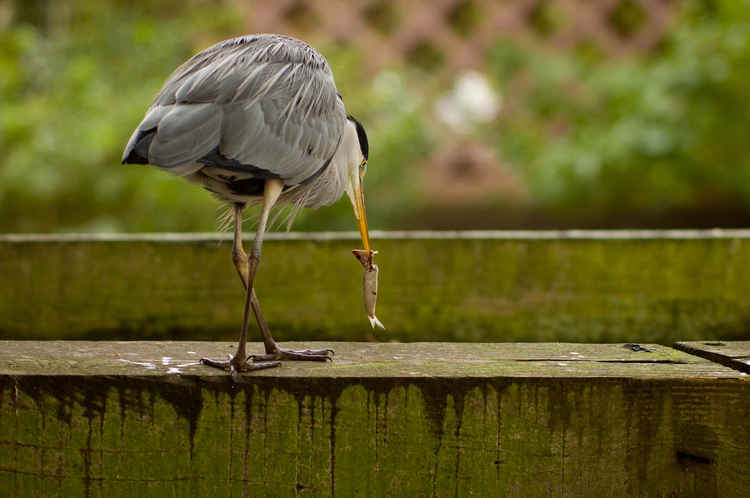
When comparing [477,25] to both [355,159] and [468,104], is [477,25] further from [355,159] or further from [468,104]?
[355,159]

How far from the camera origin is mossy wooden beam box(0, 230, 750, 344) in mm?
1835

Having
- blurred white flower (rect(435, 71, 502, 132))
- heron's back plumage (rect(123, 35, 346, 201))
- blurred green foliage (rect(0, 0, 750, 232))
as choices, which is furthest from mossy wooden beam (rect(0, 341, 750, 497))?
blurred white flower (rect(435, 71, 502, 132))

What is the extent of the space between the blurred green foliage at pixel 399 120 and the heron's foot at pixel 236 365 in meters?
2.02

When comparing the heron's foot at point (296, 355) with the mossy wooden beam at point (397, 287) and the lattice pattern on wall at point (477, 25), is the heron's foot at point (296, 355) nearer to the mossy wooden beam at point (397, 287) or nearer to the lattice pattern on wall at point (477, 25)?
the mossy wooden beam at point (397, 287)

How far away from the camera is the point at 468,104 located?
4875 mm

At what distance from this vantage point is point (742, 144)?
3.61 m

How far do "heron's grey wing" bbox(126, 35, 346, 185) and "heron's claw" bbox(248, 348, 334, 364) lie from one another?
0.28 metres

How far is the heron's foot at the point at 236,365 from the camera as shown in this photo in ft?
3.64

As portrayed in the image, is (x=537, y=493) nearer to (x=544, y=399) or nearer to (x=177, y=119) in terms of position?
(x=544, y=399)

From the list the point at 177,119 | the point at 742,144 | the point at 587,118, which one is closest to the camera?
the point at 177,119

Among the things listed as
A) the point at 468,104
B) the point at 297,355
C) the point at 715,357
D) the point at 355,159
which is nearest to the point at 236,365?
the point at 297,355

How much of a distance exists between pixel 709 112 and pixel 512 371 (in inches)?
121

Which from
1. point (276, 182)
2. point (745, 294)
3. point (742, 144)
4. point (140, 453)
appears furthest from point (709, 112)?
point (140, 453)

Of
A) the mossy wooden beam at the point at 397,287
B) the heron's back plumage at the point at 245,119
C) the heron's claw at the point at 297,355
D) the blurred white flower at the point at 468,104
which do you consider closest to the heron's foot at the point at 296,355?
the heron's claw at the point at 297,355
